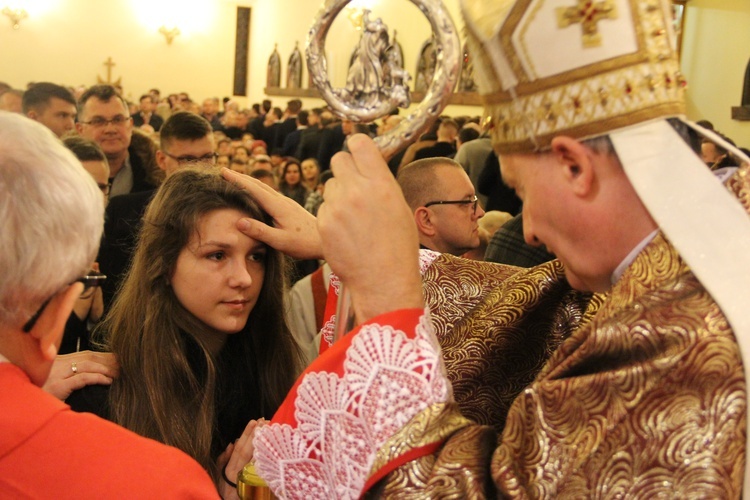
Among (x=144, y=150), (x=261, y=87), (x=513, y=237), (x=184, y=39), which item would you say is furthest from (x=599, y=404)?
(x=184, y=39)

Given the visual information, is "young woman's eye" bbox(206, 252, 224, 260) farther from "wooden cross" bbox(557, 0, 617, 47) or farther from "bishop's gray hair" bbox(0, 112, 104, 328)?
"wooden cross" bbox(557, 0, 617, 47)

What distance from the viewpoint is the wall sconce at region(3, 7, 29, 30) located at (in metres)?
19.3

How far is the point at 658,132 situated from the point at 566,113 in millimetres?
124

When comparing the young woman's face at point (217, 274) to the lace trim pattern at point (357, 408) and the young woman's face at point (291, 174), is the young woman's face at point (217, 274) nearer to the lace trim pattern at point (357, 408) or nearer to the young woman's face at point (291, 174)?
the lace trim pattern at point (357, 408)

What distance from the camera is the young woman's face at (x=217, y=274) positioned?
217 cm

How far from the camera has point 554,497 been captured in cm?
109

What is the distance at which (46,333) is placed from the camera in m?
1.15

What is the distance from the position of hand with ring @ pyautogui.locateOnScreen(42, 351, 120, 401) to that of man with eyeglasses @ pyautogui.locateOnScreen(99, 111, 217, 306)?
78cm

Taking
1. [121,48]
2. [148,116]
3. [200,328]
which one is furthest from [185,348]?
[121,48]

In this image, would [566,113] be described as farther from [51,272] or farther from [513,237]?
[513,237]

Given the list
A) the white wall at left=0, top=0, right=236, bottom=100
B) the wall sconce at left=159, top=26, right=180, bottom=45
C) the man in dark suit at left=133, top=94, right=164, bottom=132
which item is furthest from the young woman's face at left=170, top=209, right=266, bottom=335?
the wall sconce at left=159, top=26, right=180, bottom=45

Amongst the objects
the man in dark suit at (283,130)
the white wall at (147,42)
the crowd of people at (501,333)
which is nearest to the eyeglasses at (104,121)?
the crowd of people at (501,333)

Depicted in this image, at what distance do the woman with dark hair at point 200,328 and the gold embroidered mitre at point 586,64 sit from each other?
111 centimetres

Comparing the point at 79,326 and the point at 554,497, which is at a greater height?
the point at 554,497
